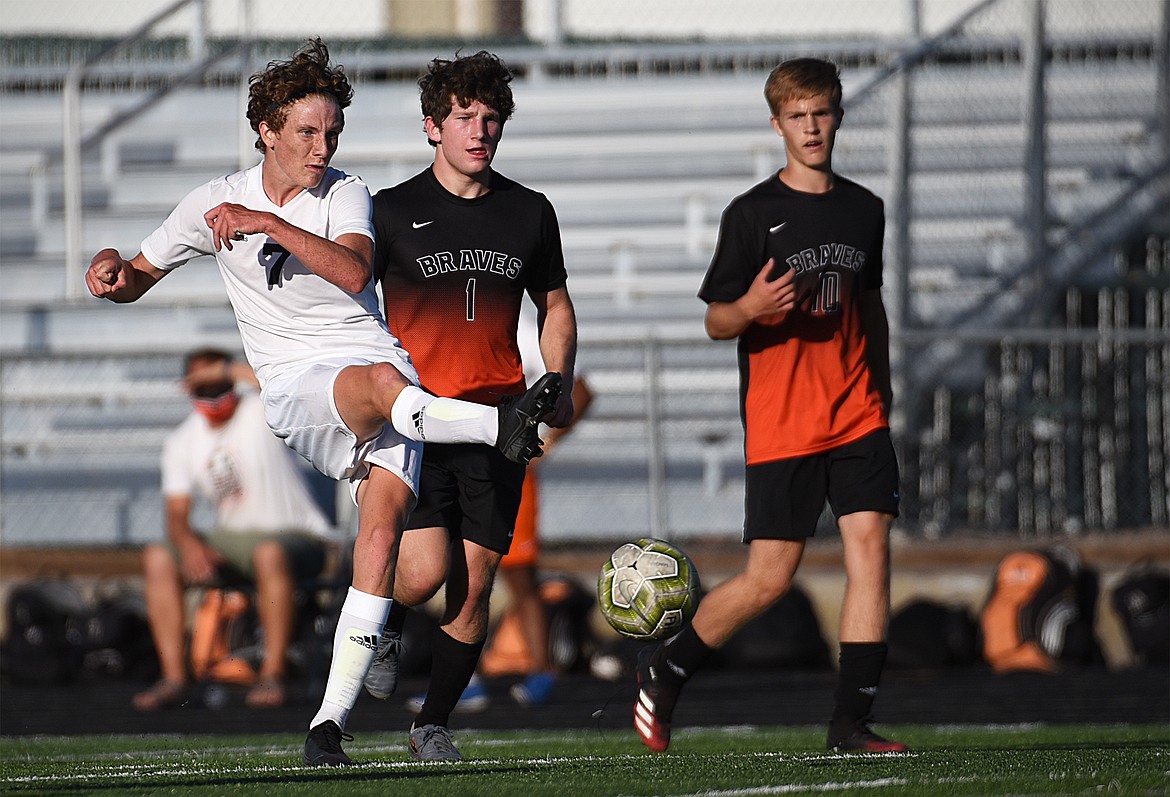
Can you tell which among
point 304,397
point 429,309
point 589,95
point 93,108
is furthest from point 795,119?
point 93,108

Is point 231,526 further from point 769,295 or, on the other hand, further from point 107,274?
point 769,295

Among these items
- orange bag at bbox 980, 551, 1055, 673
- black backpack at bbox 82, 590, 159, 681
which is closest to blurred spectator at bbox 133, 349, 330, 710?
black backpack at bbox 82, 590, 159, 681

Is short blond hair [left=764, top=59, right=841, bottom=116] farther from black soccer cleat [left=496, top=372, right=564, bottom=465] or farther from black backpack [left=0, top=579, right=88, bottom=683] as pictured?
black backpack [left=0, top=579, right=88, bottom=683]

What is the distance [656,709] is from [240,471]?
15.4ft

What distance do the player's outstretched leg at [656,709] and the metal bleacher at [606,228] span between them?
231 inches

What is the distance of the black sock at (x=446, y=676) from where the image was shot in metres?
5.55

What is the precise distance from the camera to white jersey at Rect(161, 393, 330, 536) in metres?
9.91

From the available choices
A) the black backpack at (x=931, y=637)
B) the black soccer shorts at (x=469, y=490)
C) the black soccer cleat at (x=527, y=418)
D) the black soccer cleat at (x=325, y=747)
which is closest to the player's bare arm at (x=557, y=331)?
the black soccer shorts at (x=469, y=490)

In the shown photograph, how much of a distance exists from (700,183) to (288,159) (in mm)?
A: 10341

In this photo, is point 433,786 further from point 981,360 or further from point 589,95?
point 589,95

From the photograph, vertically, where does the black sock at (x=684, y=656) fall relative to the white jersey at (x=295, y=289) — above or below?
below

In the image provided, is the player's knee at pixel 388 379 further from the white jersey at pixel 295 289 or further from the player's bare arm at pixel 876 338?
the player's bare arm at pixel 876 338

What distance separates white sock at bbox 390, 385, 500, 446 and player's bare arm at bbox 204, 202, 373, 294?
1.19 feet

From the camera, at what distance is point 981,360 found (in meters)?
12.1
